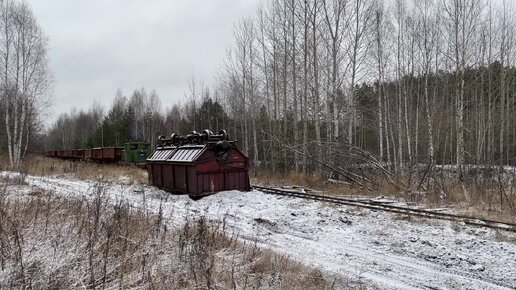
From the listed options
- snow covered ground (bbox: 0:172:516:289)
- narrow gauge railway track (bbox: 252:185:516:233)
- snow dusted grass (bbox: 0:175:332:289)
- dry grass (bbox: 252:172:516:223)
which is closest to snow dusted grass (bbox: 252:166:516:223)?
dry grass (bbox: 252:172:516:223)

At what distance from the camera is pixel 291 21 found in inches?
973

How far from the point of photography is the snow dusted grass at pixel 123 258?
4.30 m

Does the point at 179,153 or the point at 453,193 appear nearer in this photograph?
the point at 453,193

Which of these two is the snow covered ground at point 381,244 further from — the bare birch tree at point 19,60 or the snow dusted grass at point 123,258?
the bare birch tree at point 19,60

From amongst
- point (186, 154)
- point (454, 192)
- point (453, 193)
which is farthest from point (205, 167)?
point (454, 192)

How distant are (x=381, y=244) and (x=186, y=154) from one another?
9534mm

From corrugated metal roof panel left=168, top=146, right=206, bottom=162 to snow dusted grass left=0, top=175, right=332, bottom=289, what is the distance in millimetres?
7603

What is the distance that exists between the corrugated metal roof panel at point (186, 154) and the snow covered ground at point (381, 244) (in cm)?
310

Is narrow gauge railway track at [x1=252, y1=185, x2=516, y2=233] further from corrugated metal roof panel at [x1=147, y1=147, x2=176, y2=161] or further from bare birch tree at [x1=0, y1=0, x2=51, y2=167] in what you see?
bare birch tree at [x1=0, y1=0, x2=51, y2=167]

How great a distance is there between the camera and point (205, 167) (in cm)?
1460

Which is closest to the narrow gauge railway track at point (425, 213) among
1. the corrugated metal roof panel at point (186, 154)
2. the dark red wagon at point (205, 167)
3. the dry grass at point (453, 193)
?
the dry grass at point (453, 193)

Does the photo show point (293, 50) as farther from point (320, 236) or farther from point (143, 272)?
point (143, 272)

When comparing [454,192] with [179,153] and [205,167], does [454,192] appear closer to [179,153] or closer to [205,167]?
[205,167]

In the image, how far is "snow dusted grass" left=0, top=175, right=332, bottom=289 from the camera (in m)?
4.30
